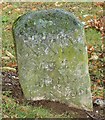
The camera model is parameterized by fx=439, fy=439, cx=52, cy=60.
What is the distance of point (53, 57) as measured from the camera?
5359 mm

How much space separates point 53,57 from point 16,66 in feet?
5.80

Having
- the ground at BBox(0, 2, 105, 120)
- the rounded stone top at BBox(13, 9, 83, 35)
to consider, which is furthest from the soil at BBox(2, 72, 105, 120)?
the rounded stone top at BBox(13, 9, 83, 35)

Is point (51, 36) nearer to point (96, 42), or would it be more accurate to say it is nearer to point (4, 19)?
point (96, 42)

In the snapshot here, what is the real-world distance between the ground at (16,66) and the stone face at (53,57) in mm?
147

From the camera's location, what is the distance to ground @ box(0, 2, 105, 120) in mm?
5340

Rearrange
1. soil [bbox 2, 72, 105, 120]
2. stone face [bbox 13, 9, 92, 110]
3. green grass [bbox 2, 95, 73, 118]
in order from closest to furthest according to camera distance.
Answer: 1. green grass [bbox 2, 95, 73, 118]
2. stone face [bbox 13, 9, 92, 110]
3. soil [bbox 2, 72, 105, 120]

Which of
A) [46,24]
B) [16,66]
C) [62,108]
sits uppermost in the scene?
[46,24]

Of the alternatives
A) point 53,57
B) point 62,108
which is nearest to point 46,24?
point 53,57

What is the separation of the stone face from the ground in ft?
0.48

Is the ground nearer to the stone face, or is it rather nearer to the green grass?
the green grass

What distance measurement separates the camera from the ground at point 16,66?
5.34 m

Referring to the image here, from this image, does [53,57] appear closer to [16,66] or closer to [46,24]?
[46,24]

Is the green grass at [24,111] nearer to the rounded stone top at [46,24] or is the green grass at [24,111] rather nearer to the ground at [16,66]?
the ground at [16,66]

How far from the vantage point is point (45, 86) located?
17.9ft
